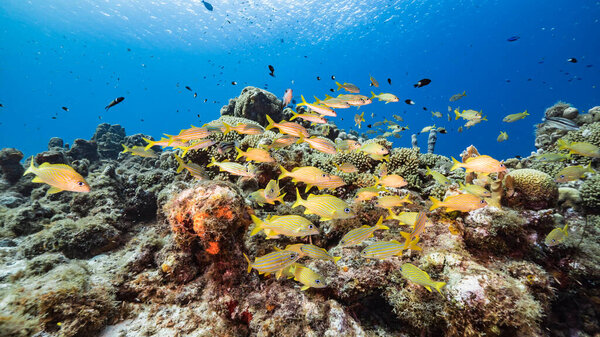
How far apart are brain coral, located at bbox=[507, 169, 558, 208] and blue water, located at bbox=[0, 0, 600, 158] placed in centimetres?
1535

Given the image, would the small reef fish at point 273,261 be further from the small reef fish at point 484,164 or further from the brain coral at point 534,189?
the brain coral at point 534,189

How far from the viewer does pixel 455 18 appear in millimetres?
63000

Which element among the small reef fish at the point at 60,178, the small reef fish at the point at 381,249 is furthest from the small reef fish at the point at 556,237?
the small reef fish at the point at 60,178

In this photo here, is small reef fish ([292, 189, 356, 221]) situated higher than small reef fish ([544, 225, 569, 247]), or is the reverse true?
small reef fish ([292, 189, 356, 221])

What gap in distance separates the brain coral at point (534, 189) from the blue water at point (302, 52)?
50.4ft

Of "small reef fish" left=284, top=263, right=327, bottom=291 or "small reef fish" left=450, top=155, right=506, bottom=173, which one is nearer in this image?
"small reef fish" left=284, top=263, right=327, bottom=291

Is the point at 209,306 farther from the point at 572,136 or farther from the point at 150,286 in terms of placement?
the point at 572,136

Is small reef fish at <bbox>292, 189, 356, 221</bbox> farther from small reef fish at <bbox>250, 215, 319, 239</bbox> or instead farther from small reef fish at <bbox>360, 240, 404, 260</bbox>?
small reef fish at <bbox>360, 240, 404, 260</bbox>

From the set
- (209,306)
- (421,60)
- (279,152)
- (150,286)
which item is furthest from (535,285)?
(421,60)

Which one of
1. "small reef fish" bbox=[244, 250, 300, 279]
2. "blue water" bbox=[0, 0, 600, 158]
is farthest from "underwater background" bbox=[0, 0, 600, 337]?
"blue water" bbox=[0, 0, 600, 158]

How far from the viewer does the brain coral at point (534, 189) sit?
4754 mm

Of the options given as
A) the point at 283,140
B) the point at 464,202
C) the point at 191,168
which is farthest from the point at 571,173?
the point at 191,168

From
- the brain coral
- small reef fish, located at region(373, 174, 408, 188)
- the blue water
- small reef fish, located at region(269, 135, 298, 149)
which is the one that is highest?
the blue water

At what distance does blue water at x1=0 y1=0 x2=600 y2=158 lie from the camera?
2100 inches
